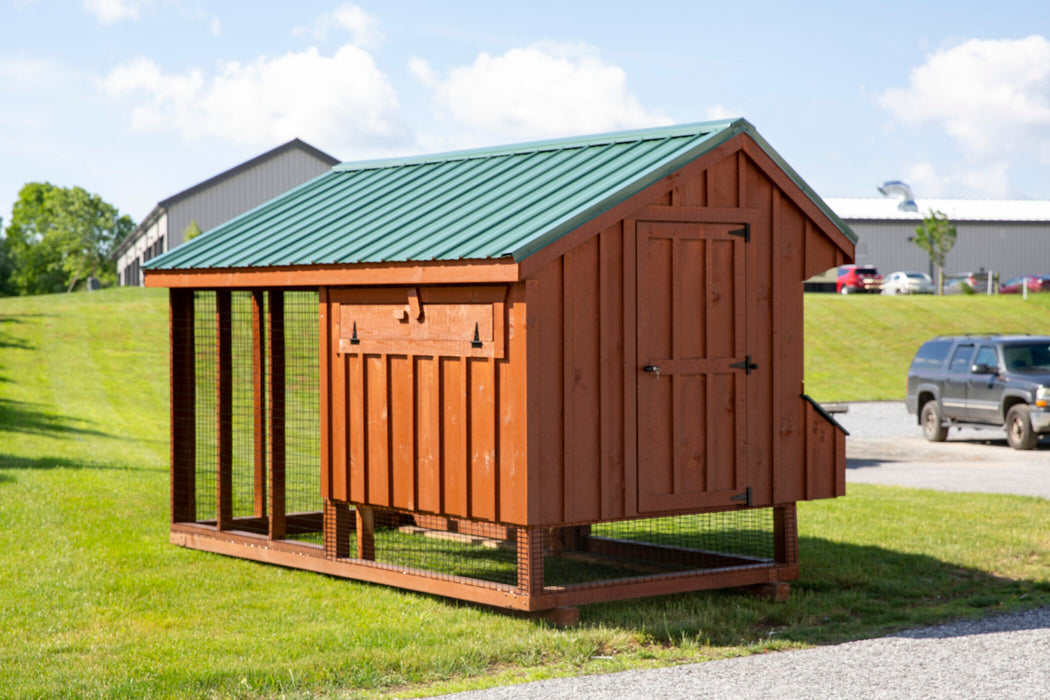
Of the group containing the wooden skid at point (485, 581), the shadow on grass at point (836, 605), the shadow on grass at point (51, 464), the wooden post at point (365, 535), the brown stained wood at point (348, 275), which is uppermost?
the brown stained wood at point (348, 275)

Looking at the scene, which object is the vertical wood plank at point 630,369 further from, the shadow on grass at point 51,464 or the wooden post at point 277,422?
the shadow on grass at point 51,464

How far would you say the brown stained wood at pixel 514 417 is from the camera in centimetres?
805

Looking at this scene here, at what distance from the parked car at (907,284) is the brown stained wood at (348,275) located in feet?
161

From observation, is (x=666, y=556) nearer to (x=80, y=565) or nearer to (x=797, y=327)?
(x=797, y=327)

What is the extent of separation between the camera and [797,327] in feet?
31.1

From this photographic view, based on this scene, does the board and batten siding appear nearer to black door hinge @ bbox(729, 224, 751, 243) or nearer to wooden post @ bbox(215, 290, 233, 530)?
black door hinge @ bbox(729, 224, 751, 243)

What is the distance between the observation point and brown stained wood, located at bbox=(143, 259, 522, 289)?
26.6ft

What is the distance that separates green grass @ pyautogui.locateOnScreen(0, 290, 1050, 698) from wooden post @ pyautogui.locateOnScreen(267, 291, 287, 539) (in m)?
0.49

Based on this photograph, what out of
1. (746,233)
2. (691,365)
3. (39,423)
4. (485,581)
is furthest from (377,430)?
(39,423)

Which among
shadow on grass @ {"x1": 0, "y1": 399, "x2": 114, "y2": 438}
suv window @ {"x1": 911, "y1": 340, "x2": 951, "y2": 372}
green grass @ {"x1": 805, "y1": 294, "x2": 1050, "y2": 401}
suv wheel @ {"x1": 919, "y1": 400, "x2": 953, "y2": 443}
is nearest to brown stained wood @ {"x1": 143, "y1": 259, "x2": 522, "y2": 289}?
shadow on grass @ {"x1": 0, "y1": 399, "x2": 114, "y2": 438}

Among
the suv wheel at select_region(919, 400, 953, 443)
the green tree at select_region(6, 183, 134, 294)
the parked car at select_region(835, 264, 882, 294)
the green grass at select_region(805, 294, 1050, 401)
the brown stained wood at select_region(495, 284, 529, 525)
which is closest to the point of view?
the brown stained wood at select_region(495, 284, 529, 525)

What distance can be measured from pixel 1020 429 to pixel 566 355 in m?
14.7

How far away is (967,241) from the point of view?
226ft

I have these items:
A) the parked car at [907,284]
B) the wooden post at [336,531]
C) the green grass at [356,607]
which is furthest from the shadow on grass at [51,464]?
the parked car at [907,284]
